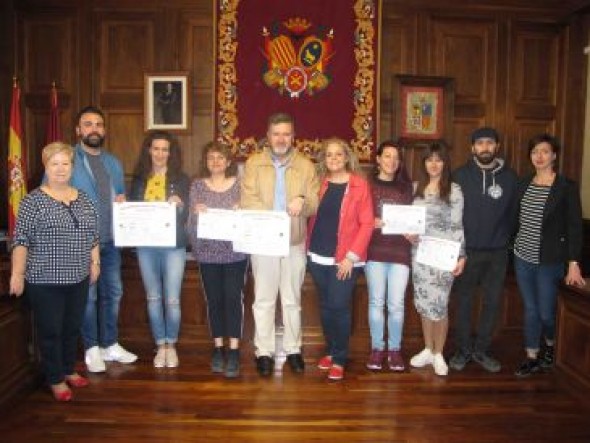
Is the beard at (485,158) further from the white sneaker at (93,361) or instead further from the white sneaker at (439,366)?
the white sneaker at (93,361)

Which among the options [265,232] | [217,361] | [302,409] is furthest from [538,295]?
[217,361]

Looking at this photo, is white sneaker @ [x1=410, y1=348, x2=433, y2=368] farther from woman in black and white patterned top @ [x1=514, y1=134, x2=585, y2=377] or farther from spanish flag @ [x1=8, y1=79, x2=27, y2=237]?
spanish flag @ [x1=8, y1=79, x2=27, y2=237]

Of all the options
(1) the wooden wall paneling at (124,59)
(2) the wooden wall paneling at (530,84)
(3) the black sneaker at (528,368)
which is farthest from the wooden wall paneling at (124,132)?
(3) the black sneaker at (528,368)

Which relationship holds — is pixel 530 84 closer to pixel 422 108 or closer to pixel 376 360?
pixel 422 108

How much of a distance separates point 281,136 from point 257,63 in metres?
1.67

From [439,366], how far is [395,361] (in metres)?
0.27

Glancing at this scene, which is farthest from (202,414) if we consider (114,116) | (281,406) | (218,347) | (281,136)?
(114,116)

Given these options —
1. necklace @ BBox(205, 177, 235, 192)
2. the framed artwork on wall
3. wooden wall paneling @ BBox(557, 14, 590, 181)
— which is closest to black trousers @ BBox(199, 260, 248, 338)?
necklace @ BBox(205, 177, 235, 192)

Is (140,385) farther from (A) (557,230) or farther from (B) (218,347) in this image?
(A) (557,230)

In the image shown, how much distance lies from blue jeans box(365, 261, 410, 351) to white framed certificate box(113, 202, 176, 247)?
1.24 meters

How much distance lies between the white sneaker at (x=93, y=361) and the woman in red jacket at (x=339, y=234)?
143 centimetres

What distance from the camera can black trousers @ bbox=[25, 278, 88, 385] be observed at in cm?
273

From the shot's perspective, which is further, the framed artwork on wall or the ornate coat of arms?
the framed artwork on wall

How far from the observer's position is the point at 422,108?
179 inches
